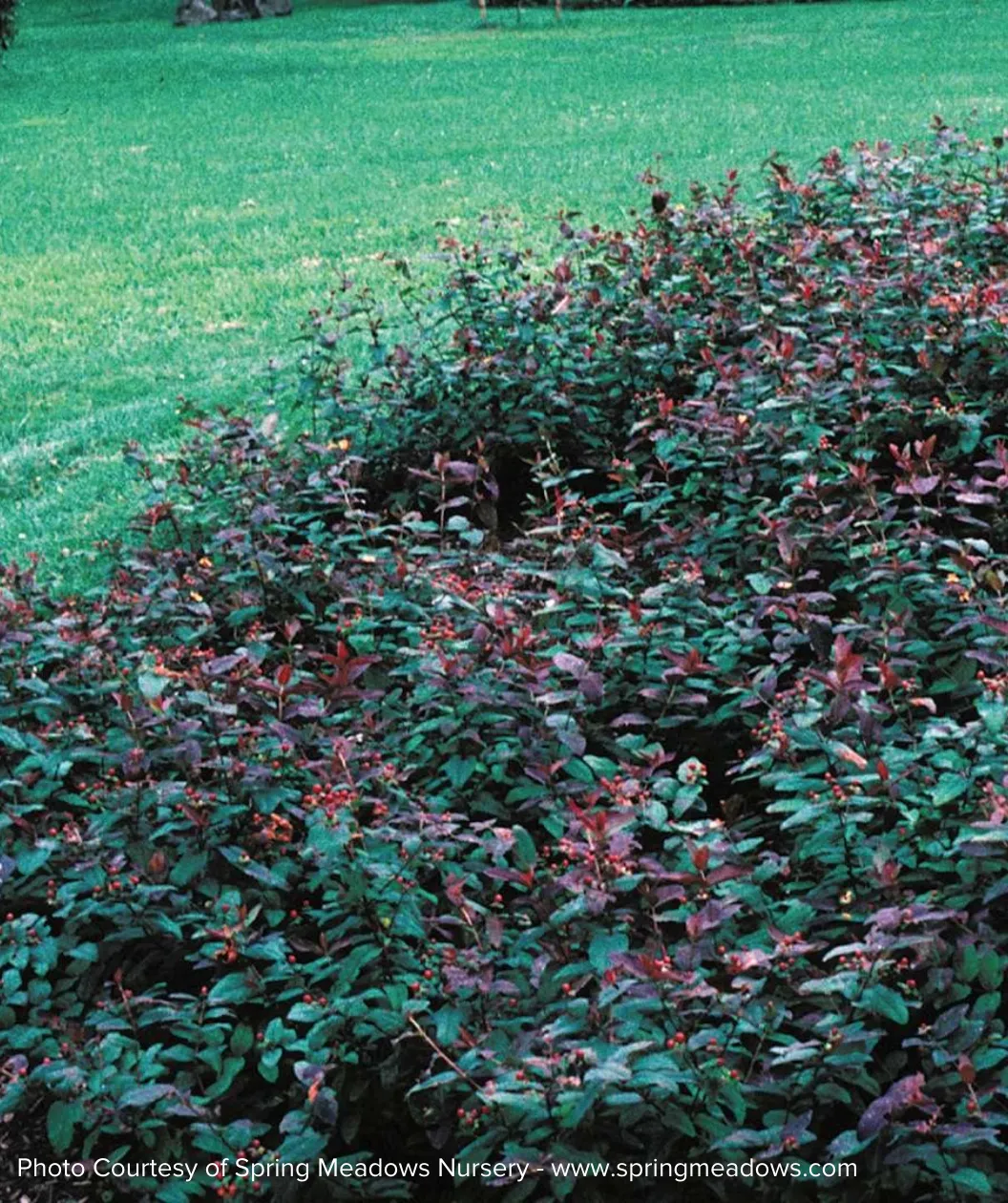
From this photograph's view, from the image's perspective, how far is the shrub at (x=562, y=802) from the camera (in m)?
2.12

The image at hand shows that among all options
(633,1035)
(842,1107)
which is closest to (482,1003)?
(633,1035)

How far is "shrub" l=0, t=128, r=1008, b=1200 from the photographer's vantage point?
2125 millimetres

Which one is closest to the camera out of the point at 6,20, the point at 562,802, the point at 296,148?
the point at 562,802

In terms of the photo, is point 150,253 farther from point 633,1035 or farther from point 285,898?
point 633,1035

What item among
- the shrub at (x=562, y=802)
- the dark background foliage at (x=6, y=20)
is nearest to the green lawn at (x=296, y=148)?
the dark background foliage at (x=6, y=20)

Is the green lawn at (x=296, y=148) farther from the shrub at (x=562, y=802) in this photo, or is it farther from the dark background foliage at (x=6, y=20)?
the shrub at (x=562, y=802)

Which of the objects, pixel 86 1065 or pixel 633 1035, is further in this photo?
pixel 86 1065

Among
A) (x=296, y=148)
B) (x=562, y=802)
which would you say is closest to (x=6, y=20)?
(x=296, y=148)

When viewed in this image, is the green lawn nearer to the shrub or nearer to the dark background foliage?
the dark background foliage

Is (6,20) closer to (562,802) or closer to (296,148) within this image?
(296,148)

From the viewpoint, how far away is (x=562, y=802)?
2676mm

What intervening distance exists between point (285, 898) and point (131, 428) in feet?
10.1

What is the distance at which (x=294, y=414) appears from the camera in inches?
211

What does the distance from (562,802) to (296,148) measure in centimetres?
888
